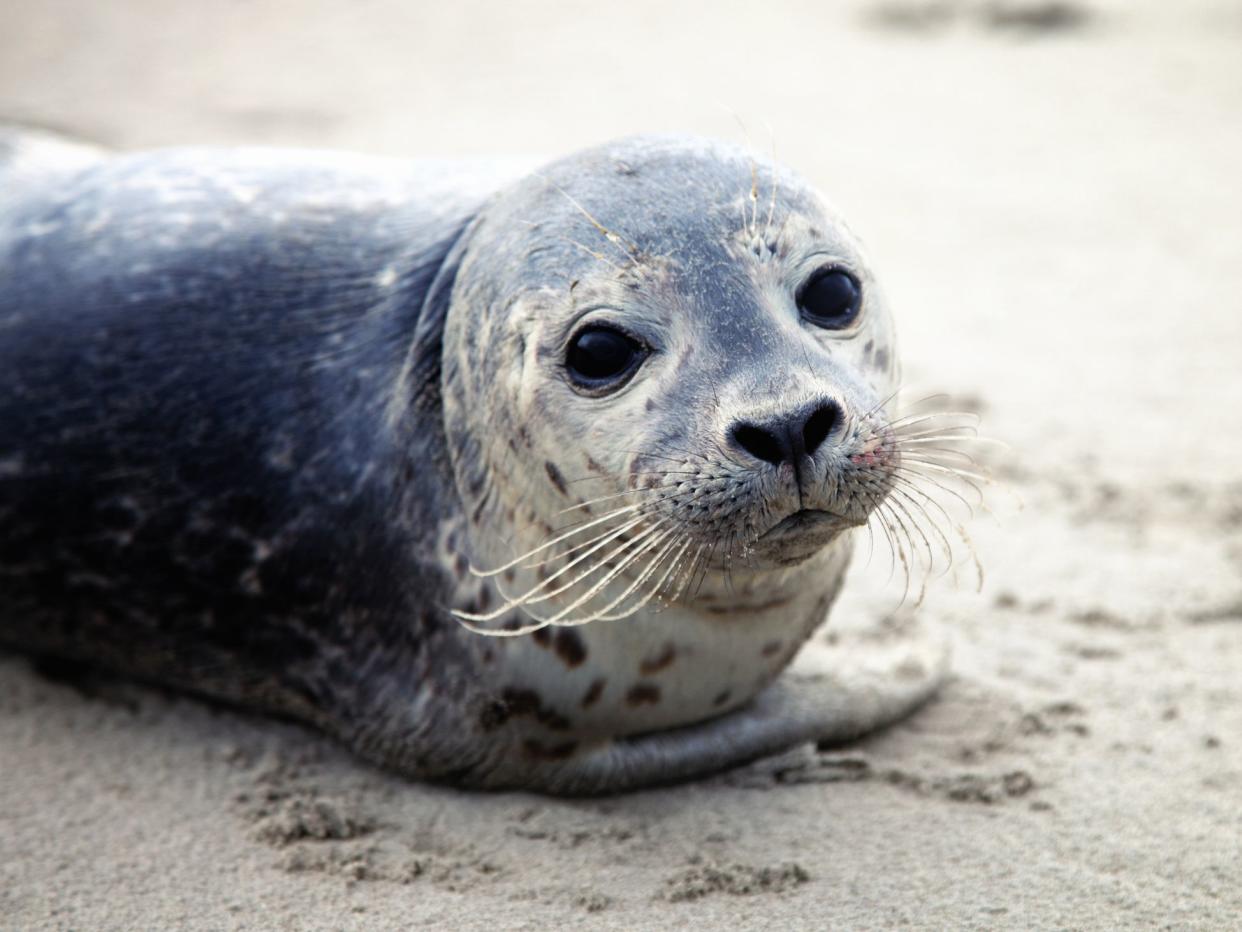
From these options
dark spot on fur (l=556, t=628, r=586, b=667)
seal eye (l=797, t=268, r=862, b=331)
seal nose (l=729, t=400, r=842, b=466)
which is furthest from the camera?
dark spot on fur (l=556, t=628, r=586, b=667)

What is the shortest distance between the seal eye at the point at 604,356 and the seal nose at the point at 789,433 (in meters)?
0.27

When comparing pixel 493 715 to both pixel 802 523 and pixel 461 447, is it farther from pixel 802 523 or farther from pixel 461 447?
pixel 802 523

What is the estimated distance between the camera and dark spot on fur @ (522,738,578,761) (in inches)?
118

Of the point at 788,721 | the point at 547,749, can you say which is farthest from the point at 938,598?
the point at 547,749

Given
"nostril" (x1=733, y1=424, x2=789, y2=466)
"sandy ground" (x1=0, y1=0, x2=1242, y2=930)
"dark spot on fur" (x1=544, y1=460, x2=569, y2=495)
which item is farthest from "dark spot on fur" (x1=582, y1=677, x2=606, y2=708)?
"nostril" (x1=733, y1=424, x2=789, y2=466)

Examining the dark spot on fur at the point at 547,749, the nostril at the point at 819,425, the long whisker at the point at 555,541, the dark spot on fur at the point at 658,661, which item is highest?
the nostril at the point at 819,425

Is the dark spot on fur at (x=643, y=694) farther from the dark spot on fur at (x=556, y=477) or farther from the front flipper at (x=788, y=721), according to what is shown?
the dark spot on fur at (x=556, y=477)

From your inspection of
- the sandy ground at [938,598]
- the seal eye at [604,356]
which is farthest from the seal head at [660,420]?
the sandy ground at [938,598]

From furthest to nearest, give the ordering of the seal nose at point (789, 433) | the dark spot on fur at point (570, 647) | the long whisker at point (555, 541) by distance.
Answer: the dark spot on fur at point (570, 647) → the long whisker at point (555, 541) → the seal nose at point (789, 433)

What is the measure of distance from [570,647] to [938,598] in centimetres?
128

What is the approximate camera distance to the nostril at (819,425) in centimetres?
242

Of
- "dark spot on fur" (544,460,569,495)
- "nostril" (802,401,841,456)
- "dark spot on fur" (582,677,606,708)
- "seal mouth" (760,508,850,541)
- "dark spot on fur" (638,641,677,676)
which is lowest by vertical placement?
"dark spot on fur" (582,677,606,708)

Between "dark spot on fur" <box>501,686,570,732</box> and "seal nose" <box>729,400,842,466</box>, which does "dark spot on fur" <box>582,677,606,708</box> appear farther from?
"seal nose" <box>729,400,842,466</box>

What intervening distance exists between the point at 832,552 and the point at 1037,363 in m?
2.21
